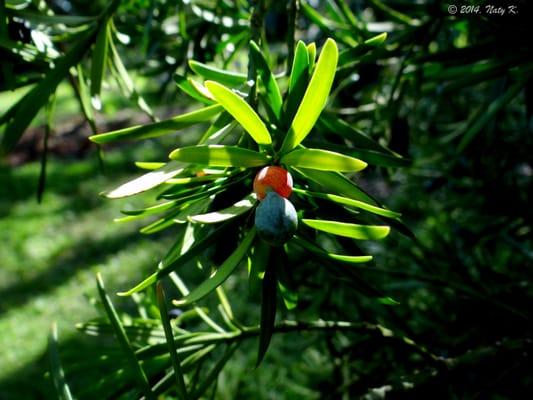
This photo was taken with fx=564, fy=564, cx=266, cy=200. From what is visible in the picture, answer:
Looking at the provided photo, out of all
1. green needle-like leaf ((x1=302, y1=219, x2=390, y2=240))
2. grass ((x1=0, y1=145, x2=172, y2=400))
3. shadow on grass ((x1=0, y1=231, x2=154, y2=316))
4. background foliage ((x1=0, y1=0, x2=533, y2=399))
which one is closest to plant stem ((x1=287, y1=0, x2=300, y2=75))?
background foliage ((x1=0, y1=0, x2=533, y2=399))

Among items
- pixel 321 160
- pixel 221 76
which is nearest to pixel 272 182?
pixel 321 160

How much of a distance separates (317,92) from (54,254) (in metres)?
3.69

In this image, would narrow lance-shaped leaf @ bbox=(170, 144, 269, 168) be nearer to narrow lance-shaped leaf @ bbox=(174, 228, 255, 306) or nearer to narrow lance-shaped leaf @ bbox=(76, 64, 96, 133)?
narrow lance-shaped leaf @ bbox=(174, 228, 255, 306)

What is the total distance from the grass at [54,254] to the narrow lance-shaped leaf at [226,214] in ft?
7.42

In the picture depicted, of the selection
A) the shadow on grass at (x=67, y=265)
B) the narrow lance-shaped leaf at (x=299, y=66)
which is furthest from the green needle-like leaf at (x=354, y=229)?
the shadow on grass at (x=67, y=265)

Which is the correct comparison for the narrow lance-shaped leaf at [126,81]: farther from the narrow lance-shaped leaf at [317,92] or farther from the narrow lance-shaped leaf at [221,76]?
the narrow lance-shaped leaf at [317,92]

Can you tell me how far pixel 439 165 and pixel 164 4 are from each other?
2.67 ft

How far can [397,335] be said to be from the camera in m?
0.65

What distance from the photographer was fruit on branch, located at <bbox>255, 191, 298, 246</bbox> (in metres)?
0.33

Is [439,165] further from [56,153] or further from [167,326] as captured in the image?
[56,153]

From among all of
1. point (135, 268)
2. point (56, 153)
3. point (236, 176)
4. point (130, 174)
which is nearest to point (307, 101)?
point (236, 176)

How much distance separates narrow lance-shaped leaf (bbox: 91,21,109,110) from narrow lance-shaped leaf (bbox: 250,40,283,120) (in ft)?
0.59

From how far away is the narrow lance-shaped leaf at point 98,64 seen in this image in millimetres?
538

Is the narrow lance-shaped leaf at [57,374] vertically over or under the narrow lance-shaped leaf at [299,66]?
under
